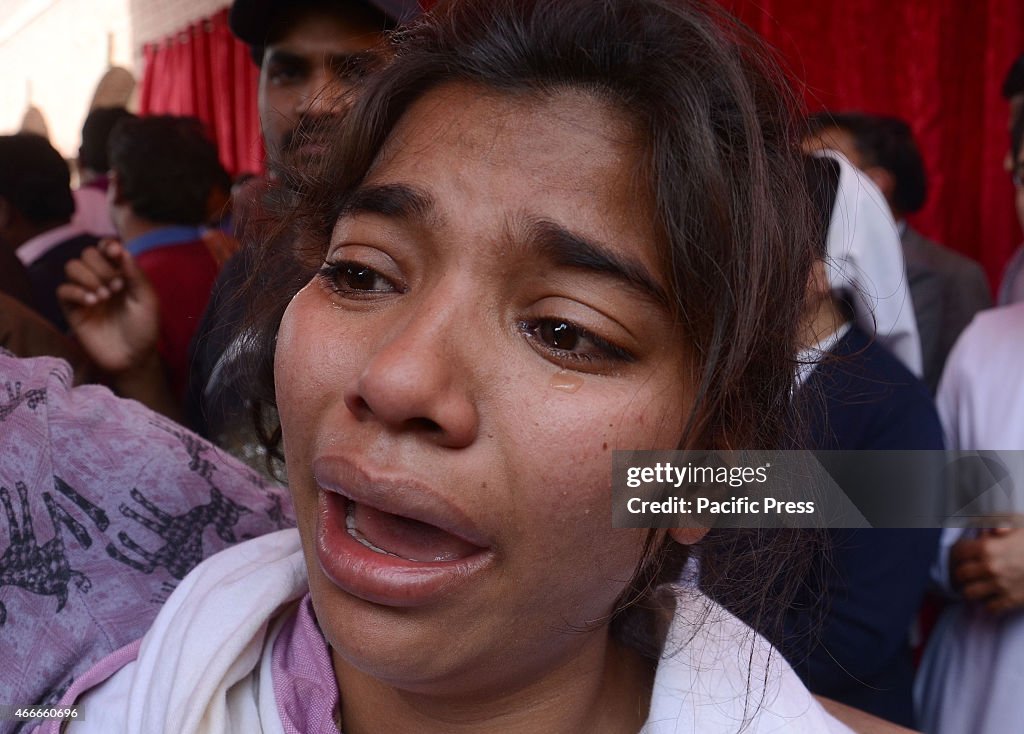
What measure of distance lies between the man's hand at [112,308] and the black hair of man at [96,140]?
82 centimetres

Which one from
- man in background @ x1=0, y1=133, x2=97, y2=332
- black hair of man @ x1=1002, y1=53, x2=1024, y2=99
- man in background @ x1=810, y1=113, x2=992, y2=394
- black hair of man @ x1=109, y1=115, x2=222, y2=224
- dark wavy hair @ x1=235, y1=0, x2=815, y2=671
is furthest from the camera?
man in background @ x1=810, y1=113, x2=992, y2=394

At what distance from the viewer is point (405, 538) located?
740mm

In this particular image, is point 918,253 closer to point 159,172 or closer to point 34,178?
point 159,172

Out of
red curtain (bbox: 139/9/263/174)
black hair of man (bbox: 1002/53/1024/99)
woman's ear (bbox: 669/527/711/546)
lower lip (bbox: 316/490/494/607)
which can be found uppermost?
black hair of man (bbox: 1002/53/1024/99)

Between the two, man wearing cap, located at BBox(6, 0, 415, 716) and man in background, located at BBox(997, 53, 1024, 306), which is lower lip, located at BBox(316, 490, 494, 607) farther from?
man in background, located at BBox(997, 53, 1024, 306)

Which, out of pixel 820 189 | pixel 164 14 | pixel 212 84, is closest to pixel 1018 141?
pixel 820 189

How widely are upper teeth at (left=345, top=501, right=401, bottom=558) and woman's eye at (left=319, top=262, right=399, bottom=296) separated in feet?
0.66

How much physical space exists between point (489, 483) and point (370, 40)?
1.46 m

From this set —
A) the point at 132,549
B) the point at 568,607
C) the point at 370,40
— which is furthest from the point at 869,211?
the point at 132,549

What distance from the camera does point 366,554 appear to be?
29.3 inches

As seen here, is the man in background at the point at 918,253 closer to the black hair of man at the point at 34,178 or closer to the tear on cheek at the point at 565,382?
the black hair of man at the point at 34,178

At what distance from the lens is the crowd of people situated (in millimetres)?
739

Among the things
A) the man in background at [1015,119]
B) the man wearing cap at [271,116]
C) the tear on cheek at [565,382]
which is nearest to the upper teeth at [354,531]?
the tear on cheek at [565,382]

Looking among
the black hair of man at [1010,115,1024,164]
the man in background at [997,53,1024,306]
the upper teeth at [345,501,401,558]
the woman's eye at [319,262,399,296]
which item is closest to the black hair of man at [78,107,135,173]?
the woman's eye at [319,262,399,296]
